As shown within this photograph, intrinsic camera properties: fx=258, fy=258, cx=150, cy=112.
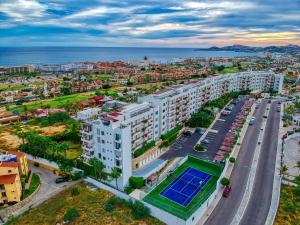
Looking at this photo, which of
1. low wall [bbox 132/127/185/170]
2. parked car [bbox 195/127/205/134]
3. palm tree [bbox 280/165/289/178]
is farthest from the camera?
parked car [bbox 195/127/205/134]

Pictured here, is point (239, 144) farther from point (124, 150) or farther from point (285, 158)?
point (124, 150)

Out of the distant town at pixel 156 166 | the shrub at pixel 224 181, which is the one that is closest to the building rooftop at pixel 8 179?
the distant town at pixel 156 166

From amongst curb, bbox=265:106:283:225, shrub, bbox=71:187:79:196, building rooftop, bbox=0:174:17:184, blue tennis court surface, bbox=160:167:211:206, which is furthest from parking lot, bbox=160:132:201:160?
building rooftop, bbox=0:174:17:184

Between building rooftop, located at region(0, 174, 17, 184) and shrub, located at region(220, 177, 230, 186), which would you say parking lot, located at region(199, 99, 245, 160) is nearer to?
shrub, located at region(220, 177, 230, 186)

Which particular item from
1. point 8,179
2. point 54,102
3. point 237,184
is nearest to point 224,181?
point 237,184

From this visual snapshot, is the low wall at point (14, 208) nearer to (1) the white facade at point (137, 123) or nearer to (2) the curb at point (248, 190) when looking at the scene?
(1) the white facade at point (137, 123)

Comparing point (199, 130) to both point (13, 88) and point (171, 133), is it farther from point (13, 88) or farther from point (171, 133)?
point (13, 88)
